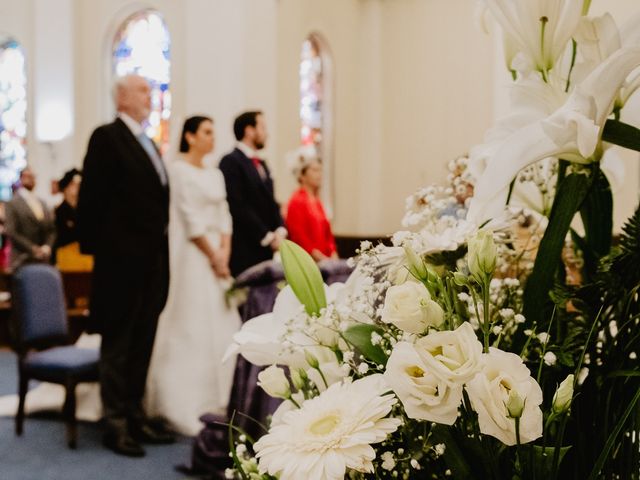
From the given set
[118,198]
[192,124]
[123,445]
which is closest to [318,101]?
[192,124]

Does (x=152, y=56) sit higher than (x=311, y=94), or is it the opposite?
(x=152, y=56)

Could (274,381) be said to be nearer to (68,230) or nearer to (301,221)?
(301,221)

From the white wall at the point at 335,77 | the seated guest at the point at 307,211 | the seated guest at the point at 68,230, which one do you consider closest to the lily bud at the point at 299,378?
the seated guest at the point at 307,211

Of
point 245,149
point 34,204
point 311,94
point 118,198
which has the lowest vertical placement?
point 34,204

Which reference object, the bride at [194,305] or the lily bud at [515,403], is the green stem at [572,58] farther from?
the bride at [194,305]

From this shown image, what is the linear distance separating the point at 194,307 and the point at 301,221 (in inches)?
52.9

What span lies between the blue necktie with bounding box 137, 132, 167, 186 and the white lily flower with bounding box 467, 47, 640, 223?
3.42 metres

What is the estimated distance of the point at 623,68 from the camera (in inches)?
23.4

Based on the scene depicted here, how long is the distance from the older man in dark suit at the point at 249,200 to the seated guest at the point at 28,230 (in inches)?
120

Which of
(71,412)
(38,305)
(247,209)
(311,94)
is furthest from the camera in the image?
(311,94)

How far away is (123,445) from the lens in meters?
3.96

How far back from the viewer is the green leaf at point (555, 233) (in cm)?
64

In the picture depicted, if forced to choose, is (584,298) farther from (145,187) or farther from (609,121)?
(145,187)

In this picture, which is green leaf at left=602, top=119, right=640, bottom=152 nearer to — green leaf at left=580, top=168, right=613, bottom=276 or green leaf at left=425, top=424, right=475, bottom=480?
green leaf at left=580, top=168, right=613, bottom=276
